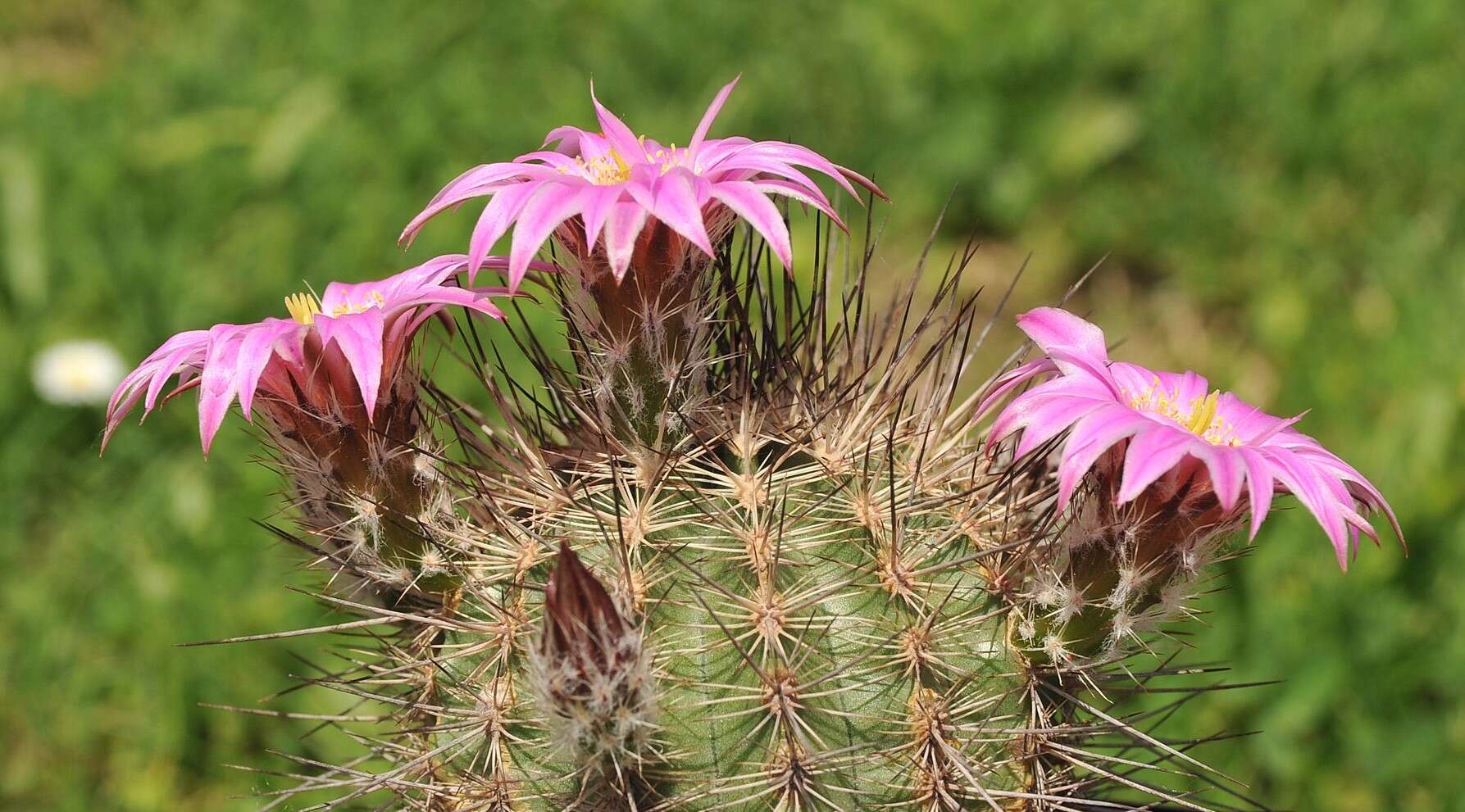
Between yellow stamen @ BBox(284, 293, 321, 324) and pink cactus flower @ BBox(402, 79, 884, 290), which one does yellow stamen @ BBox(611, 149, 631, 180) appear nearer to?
pink cactus flower @ BBox(402, 79, 884, 290)

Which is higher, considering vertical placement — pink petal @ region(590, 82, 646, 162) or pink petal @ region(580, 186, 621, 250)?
pink petal @ region(590, 82, 646, 162)

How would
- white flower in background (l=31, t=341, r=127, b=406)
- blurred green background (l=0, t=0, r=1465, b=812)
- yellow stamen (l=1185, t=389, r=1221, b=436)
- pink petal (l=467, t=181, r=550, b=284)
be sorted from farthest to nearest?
white flower in background (l=31, t=341, r=127, b=406) < blurred green background (l=0, t=0, r=1465, b=812) < yellow stamen (l=1185, t=389, r=1221, b=436) < pink petal (l=467, t=181, r=550, b=284)

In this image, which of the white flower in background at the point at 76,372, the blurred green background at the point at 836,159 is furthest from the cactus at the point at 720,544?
the white flower in background at the point at 76,372

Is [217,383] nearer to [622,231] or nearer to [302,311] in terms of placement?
[302,311]

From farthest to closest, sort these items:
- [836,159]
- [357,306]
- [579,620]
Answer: [836,159] < [357,306] < [579,620]

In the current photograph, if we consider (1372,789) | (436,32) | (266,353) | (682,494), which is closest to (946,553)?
(682,494)

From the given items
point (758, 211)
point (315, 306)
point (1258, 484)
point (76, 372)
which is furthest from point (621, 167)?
point (76, 372)

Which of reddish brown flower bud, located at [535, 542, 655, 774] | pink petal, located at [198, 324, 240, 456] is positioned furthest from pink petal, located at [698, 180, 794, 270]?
pink petal, located at [198, 324, 240, 456]

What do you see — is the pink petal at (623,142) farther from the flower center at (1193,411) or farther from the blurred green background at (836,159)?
the blurred green background at (836,159)
